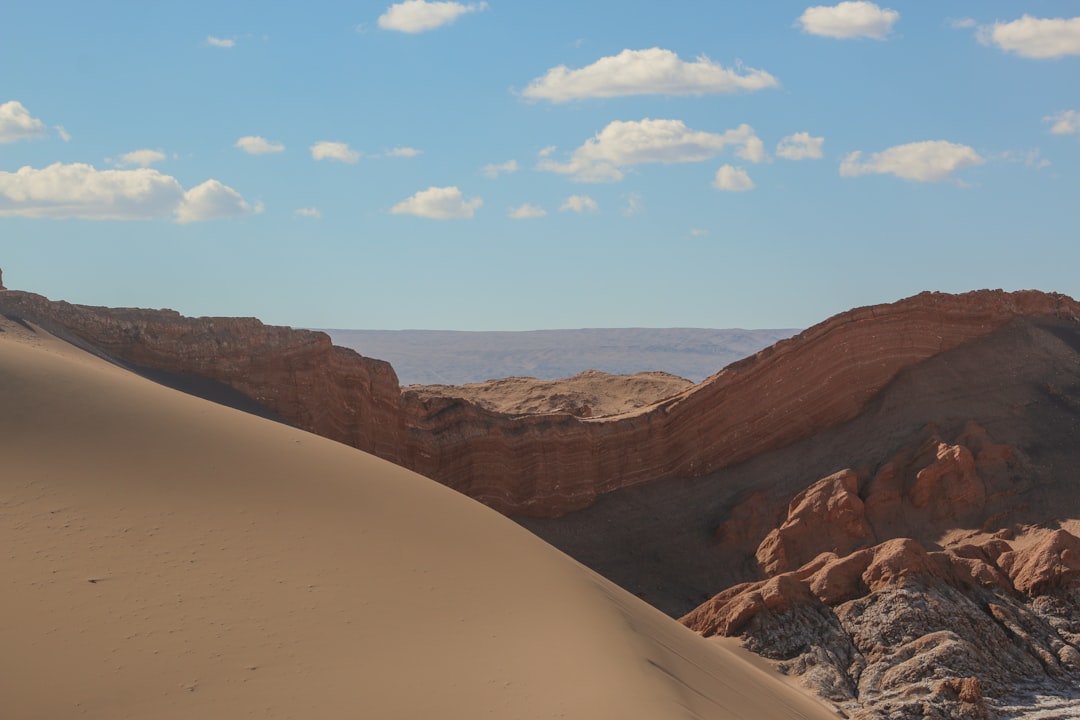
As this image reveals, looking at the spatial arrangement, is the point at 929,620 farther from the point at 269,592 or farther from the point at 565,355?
the point at 565,355

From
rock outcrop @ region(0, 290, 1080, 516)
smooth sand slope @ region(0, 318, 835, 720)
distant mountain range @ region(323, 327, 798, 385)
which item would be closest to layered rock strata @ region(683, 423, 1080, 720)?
smooth sand slope @ region(0, 318, 835, 720)

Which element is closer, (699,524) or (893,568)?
(893,568)

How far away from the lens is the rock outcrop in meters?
23.2

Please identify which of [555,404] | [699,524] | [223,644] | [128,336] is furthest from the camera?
[555,404]

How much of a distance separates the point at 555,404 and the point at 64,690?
29.2 meters

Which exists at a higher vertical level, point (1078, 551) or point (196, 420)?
point (196, 420)

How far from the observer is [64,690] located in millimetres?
7273

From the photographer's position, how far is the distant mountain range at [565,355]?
554ft

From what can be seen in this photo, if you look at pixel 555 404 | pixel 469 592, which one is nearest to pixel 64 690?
pixel 469 592

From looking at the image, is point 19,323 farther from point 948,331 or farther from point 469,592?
point 948,331

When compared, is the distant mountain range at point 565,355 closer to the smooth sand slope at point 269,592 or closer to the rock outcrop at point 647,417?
the rock outcrop at point 647,417

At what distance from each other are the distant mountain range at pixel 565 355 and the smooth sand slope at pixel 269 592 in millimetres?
146855

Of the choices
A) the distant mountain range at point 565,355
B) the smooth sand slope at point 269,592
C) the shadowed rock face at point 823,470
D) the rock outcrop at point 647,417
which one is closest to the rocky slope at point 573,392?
the rock outcrop at point 647,417

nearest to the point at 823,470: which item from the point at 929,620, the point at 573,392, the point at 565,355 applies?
the point at 929,620
